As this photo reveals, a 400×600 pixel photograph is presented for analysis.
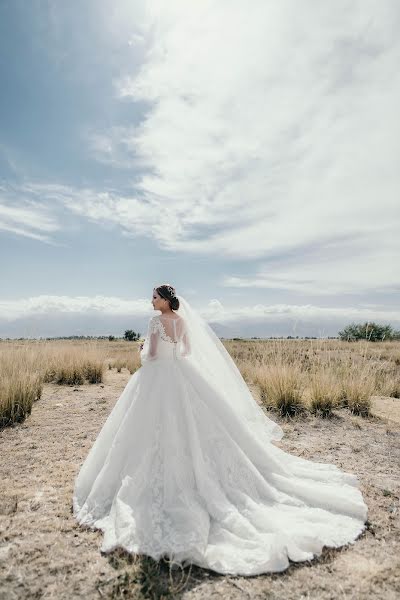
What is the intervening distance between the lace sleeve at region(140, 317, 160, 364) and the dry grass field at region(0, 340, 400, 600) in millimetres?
1769

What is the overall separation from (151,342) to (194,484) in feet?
5.06

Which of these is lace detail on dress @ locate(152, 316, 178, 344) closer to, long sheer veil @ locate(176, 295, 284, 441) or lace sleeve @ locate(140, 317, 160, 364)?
lace sleeve @ locate(140, 317, 160, 364)

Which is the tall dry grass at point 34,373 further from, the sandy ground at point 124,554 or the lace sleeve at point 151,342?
the lace sleeve at point 151,342

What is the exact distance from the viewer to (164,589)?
290 cm

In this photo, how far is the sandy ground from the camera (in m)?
2.93

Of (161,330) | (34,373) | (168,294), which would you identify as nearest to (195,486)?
(161,330)

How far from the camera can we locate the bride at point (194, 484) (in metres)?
3.31

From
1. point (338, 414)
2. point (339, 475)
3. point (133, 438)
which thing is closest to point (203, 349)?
point (133, 438)

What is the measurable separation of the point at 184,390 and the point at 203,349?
98 centimetres

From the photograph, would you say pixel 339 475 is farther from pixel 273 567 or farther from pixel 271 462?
pixel 273 567

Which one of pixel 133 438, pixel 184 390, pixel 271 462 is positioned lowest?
pixel 271 462

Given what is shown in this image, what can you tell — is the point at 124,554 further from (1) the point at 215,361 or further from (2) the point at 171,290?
(2) the point at 171,290

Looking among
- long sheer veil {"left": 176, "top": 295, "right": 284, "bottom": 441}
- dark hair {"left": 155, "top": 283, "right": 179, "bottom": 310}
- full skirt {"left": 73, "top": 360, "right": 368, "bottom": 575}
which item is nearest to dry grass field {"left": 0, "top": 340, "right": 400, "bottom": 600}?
full skirt {"left": 73, "top": 360, "right": 368, "bottom": 575}

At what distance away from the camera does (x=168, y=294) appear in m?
4.73
